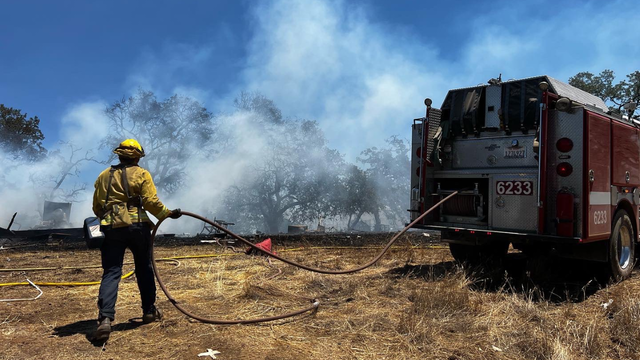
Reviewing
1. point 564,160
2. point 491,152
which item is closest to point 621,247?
point 564,160

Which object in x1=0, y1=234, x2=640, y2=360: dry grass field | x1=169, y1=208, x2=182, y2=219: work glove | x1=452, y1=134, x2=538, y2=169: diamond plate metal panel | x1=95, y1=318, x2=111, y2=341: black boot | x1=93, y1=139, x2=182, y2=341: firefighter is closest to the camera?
x1=0, y1=234, x2=640, y2=360: dry grass field

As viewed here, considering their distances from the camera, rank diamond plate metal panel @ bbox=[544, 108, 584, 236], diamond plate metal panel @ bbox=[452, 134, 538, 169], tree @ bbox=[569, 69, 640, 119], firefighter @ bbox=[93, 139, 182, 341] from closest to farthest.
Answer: firefighter @ bbox=[93, 139, 182, 341]
diamond plate metal panel @ bbox=[544, 108, 584, 236]
diamond plate metal panel @ bbox=[452, 134, 538, 169]
tree @ bbox=[569, 69, 640, 119]

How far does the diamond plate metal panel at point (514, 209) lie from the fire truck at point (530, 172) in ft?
0.04

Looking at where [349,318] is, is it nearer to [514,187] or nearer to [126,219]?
[126,219]

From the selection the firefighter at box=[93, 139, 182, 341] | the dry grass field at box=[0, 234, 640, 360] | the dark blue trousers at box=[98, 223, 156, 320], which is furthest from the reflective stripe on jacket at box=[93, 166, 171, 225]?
the dry grass field at box=[0, 234, 640, 360]

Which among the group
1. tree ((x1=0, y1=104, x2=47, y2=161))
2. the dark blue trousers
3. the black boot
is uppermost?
tree ((x1=0, y1=104, x2=47, y2=161))

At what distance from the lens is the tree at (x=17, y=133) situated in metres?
26.7

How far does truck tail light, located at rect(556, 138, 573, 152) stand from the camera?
495cm

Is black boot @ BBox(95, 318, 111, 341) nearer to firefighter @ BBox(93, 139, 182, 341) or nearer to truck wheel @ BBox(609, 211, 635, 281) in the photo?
firefighter @ BBox(93, 139, 182, 341)

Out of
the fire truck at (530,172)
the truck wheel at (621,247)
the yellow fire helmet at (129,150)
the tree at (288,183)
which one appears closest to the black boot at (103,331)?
the yellow fire helmet at (129,150)

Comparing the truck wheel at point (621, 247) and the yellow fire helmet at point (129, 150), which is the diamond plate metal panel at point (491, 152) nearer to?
the truck wheel at point (621, 247)

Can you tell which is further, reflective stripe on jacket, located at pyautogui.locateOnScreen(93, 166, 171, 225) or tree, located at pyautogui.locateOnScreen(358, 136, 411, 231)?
tree, located at pyautogui.locateOnScreen(358, 136, 411, 231)

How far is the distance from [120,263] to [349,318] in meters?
2.17

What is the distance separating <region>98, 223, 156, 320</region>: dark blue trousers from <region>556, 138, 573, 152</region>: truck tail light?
4635 mm
